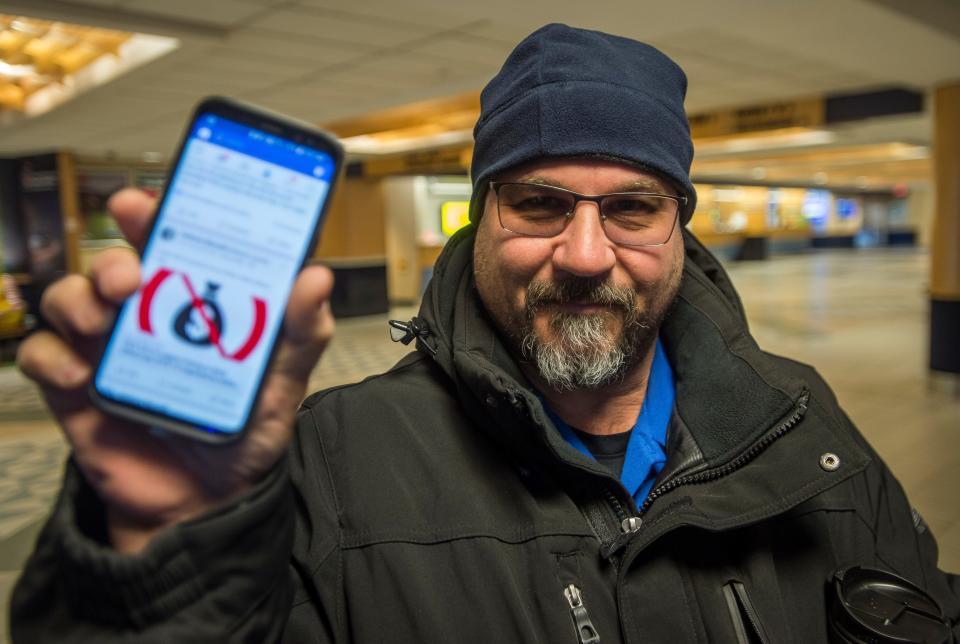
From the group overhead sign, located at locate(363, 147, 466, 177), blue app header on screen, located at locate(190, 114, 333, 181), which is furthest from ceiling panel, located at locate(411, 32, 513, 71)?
overhead sign, located at locate(363, 147, 466, 177)

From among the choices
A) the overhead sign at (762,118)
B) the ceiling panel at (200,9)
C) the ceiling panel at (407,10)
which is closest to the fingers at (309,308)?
the ceiling panel at (407,10)

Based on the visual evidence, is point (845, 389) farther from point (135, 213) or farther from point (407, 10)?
point (135, 213)

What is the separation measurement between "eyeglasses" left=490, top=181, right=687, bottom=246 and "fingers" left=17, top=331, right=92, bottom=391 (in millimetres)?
706

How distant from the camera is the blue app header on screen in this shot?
2.35 ft

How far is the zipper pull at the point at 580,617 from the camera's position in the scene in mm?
922

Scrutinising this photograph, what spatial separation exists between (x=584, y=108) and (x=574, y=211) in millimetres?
166

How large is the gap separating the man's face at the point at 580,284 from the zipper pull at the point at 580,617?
1.11 ft

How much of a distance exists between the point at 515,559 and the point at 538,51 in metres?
0.82

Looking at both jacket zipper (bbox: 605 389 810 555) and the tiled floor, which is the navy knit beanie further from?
the tiled floor

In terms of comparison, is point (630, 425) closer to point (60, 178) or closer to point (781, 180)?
point (60, 178)

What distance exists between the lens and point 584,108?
3.69 ft

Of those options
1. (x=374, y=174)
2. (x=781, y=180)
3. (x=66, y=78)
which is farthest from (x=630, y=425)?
(x=781, y=180)

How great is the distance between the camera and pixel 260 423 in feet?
2.18

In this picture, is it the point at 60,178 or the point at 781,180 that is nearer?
the point at 60,178
